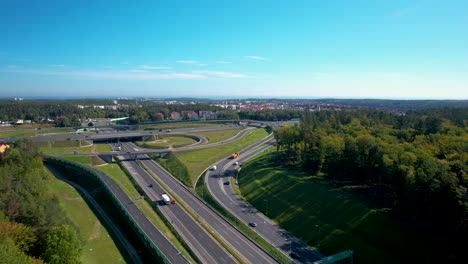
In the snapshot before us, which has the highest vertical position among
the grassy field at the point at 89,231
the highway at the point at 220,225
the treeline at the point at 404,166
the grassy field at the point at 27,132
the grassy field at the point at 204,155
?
the treeline at the point at 404,166

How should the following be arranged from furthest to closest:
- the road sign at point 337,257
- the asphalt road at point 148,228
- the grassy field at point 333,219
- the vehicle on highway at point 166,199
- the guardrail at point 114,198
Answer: the vehicle on highway at point 166,199, the grassy field at point 333,219, the guardrail at point 114,198, the asphalt road at point 148,228, the road sign at point 337,257

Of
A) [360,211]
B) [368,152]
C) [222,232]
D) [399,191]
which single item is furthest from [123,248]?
[368,152]

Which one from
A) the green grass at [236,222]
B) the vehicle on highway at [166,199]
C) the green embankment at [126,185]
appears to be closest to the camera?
the green grass at [236,222]

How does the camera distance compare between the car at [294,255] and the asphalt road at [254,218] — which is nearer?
the car at [294,255]

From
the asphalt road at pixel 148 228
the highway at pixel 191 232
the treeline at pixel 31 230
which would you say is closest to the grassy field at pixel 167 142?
the highway at pixel 191 232

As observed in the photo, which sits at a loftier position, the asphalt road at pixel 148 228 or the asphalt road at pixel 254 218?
the asphalt road at pixel 148 228

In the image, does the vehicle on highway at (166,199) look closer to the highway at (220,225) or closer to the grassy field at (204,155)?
the highway at (220,225)
